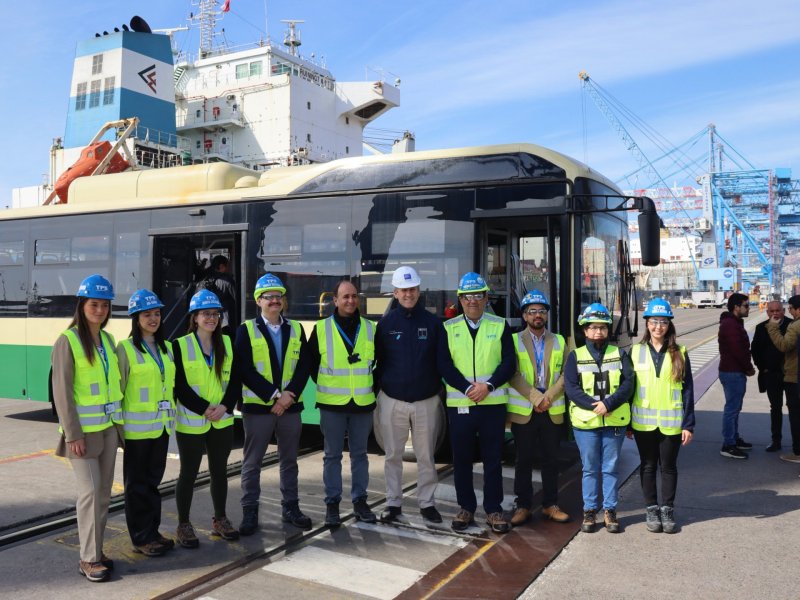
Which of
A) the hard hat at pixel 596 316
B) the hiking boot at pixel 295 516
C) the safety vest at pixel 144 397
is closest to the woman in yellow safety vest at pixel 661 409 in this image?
the hard hat at pixel 596 316

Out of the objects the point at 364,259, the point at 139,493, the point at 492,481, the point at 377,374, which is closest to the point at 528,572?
the point at 492,481

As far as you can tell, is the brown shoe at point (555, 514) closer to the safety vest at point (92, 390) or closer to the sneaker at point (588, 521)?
the sneaker at point (588, 521)

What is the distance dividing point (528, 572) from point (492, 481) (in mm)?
870

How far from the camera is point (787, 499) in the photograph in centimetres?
584

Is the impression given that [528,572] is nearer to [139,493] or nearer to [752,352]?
[139,493]

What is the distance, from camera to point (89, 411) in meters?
4.11

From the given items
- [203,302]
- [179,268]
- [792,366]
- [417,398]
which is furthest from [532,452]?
[179,268]

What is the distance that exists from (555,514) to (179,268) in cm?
544

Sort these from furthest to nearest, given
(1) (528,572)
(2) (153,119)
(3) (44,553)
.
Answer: (2) (153,119)
(3) (44,553)
(1) (528,572)

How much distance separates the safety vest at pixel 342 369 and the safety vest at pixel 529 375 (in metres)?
1.09

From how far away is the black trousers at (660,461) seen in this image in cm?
500

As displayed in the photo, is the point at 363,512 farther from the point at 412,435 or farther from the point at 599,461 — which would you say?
the point at 599,461

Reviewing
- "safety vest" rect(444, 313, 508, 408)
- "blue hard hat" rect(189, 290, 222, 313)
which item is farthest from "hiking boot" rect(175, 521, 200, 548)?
"safety vest" rect(444, 313, 508, 408)

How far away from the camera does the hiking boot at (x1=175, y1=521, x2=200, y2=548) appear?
4629 mm
